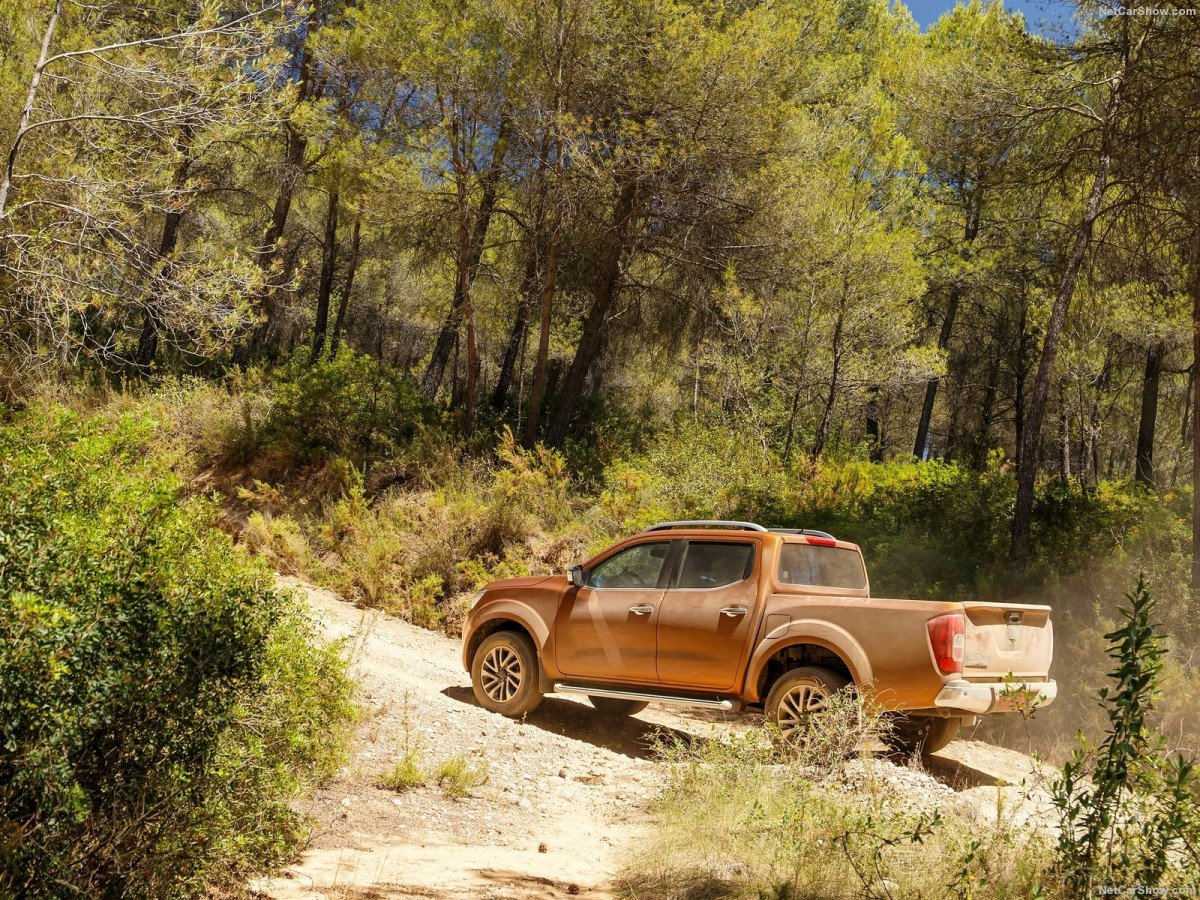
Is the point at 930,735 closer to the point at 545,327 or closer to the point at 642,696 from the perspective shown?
the point at 642,696

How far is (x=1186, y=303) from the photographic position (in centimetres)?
1669

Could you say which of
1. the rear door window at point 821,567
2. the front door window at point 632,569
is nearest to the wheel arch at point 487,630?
the front door window at point 632,569

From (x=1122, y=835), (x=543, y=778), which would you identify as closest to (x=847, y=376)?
(x=543, y=778)

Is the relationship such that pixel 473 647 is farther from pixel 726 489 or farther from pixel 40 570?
pixel 726 489

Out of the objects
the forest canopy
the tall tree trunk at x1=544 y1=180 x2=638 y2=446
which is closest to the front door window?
the forest canopy

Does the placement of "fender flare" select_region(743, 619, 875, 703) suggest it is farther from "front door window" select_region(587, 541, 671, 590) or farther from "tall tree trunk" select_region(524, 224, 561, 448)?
"tall tree trunk" select_region(524, 224, 561, 448)

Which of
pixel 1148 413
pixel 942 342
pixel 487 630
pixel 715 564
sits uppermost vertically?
pixel 942 342

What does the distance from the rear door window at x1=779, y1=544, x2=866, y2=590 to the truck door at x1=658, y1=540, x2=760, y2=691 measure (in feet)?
0.96

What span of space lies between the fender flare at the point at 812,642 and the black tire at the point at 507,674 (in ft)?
6.89

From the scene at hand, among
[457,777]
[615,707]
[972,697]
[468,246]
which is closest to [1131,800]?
[972,697]

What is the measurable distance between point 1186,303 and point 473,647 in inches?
613

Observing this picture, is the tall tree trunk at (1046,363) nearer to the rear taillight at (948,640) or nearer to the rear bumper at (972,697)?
the rear bumper at (972,697)

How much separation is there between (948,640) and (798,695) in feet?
3.80

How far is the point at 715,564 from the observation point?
7375 millimetres
